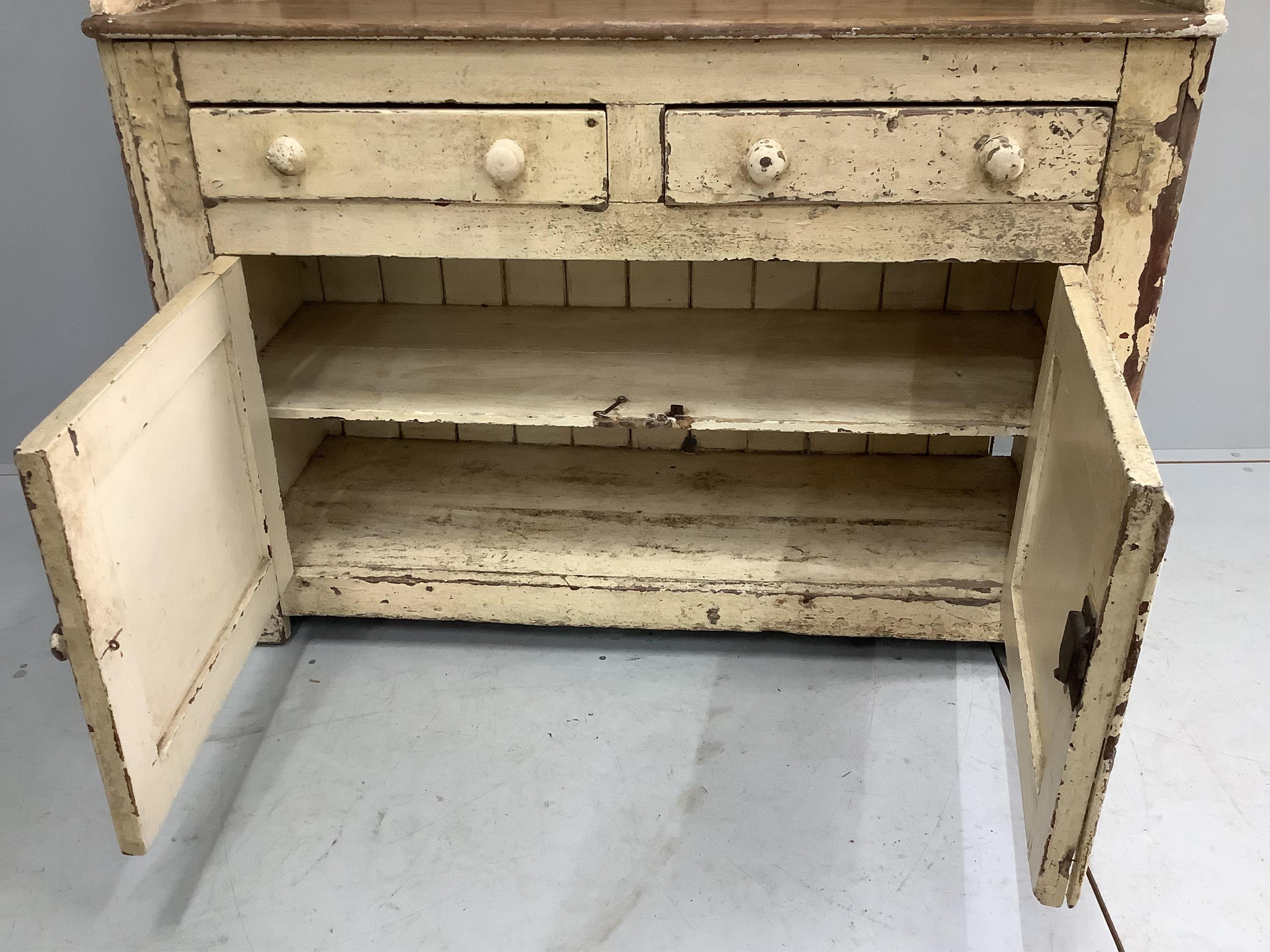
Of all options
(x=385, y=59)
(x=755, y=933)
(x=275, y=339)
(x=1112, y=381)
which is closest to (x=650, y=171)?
(x=385, y=59)

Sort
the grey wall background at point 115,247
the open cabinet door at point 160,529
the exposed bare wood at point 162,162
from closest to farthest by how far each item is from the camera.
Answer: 1. the open cabinet door at point 160,529
2. the exposed bare wood at point 162,162
3. the grey wall background at point 115,247

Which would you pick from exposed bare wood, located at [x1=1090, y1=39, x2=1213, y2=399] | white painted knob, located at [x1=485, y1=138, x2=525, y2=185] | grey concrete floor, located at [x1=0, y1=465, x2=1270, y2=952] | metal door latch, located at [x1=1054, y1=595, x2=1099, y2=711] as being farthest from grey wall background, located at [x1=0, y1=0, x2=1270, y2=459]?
metal door latch, located at [x1=1054, y1=595, x2=1099, y2=711]

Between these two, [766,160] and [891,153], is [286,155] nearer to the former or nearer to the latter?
[766,160]

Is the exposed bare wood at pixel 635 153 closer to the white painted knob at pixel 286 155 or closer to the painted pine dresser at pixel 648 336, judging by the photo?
the painted pine dresser at pixel 648 336

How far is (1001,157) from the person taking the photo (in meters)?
1.20

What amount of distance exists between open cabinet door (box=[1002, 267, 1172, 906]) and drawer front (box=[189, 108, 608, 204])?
2.01 feet

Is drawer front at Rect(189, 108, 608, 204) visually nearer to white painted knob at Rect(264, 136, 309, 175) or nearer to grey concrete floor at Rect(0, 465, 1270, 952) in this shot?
white painted knob at Rect(264, 136, 309, 175)

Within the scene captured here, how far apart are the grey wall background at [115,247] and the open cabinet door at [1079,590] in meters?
0.80

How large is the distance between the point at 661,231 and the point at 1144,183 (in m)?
0.59

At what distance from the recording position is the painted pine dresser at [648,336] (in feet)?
3.35

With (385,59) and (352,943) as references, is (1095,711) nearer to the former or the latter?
(352,943)

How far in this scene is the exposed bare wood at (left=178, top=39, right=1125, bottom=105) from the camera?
118cm

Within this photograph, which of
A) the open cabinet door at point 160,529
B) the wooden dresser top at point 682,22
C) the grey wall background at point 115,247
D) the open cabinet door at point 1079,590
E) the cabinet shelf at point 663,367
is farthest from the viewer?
the grey wall background at point 115,247

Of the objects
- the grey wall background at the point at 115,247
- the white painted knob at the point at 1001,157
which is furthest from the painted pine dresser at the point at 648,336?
the grey wall background at the point at 115,247
